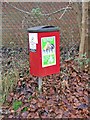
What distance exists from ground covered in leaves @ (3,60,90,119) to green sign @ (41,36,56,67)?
1.60ft

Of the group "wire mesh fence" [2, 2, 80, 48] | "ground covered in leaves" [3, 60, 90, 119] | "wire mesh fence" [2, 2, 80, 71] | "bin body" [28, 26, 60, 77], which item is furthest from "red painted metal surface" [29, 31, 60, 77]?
"wire mesh fence" [2, 2, 80, 48]

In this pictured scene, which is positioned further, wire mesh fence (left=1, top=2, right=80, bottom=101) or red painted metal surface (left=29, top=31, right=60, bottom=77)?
wire mesh fence (left=1, top=2, right=80, bottom=101)

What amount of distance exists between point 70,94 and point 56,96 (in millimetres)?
243

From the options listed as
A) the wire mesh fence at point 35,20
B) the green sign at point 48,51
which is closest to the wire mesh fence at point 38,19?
the wire mesh fence at point 35,20

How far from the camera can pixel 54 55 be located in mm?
4238

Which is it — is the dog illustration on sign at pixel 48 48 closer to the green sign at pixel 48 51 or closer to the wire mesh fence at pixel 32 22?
the green sign at pixel 48 51

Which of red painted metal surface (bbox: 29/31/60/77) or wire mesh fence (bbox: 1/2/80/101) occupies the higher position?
wire mesh fence (bbox: 1/2/80/101)

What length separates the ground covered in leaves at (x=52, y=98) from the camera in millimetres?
3807

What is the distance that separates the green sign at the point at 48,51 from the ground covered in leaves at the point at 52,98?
1.60 feet

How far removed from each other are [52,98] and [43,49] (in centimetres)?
75

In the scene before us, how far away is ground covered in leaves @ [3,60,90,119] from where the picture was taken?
381 cm

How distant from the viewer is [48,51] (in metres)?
4.13

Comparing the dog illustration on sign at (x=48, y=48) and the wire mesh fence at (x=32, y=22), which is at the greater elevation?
the wire mesh fence at (x=32, y=22)

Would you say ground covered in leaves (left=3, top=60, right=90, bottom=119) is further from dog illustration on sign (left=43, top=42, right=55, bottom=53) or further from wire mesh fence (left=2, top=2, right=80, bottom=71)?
wire mesh fence (left=2, top=2, right=80, bottom=71)
